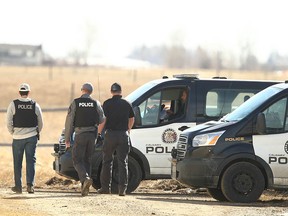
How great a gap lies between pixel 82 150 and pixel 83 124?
0.43 metres

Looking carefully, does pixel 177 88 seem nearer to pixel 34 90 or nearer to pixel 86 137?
pixel 86 137

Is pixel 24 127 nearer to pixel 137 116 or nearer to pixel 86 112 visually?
pixel 86 112

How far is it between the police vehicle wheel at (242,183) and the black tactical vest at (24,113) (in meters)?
3.42

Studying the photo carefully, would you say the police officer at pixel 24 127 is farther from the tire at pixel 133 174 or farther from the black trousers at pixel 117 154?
the tire at pixel 133 174

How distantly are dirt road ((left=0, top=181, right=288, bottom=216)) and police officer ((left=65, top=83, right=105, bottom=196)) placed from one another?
2.65 ft

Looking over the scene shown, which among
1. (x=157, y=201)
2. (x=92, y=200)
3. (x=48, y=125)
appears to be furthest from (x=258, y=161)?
(x=48, y=125)

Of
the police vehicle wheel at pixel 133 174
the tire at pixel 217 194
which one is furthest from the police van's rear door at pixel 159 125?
the tire at pixel 217 194

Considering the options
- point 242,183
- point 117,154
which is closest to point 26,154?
point 117,154

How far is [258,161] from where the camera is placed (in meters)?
15.1

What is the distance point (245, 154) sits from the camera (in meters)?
15.1

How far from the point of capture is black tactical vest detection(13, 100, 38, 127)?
1622cm

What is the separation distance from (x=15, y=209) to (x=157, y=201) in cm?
245

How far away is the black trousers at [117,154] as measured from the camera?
1569cm

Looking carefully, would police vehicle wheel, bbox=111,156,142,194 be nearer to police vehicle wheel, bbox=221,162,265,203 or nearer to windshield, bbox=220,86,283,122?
windshield, bbox=220,86,283,122
